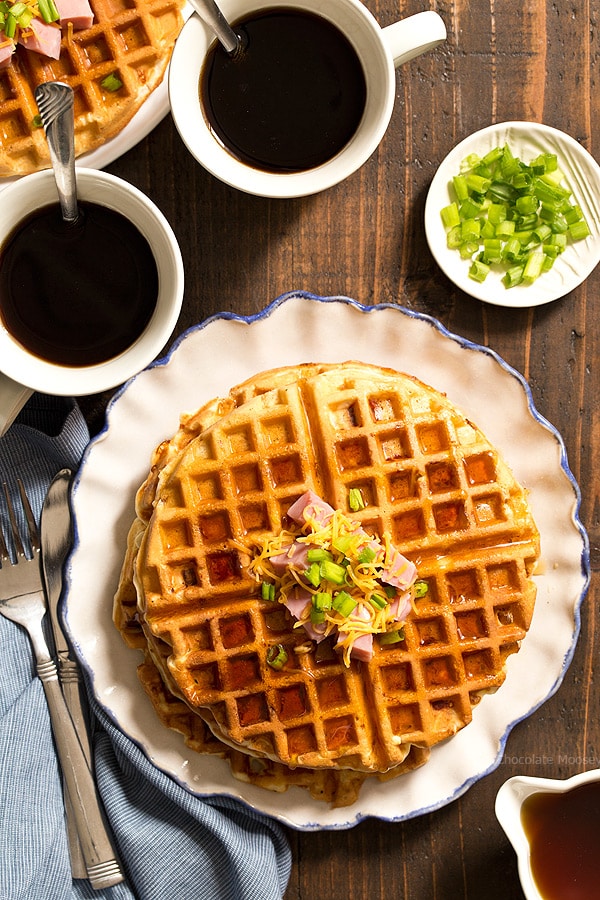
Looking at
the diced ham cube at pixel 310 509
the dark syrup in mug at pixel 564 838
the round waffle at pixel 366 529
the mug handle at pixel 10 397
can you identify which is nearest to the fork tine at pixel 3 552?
the mug handle at pixel 10 397

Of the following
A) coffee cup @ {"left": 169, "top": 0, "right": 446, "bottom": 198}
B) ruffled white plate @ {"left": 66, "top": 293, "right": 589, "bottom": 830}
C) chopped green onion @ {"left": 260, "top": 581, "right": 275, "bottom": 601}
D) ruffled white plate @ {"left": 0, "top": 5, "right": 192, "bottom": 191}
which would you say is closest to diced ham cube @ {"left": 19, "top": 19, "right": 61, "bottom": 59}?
ruffled white plate @ {"left": 0, "top": 5, "right": 192, "bottom": 191}

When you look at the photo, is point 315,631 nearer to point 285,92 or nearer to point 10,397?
point 10,397

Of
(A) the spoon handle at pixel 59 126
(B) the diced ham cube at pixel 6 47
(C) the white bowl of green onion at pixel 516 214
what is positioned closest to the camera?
(A) the spoon handle at pixel 59 126

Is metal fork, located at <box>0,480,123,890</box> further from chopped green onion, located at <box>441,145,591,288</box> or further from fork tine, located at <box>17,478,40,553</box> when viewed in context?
chopped green onion, located at <box>441,145,591,288</box>

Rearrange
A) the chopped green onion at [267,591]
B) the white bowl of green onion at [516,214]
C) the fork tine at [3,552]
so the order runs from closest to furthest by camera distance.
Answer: the chopped green onion at [267,591], the fork tine at [3,552], the white bowl of green onion at [516,214]

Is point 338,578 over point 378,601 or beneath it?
over

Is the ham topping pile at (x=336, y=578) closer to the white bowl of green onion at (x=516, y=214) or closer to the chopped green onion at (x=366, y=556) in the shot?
the chopped green onion at (x=366, y=556)

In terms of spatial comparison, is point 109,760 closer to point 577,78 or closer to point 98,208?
point 98,208

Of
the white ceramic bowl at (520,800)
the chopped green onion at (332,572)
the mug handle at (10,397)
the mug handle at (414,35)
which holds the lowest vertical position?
the white ceramic bowl at (520,800)

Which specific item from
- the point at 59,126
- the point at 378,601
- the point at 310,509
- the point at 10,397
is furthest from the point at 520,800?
the point at 59,126
